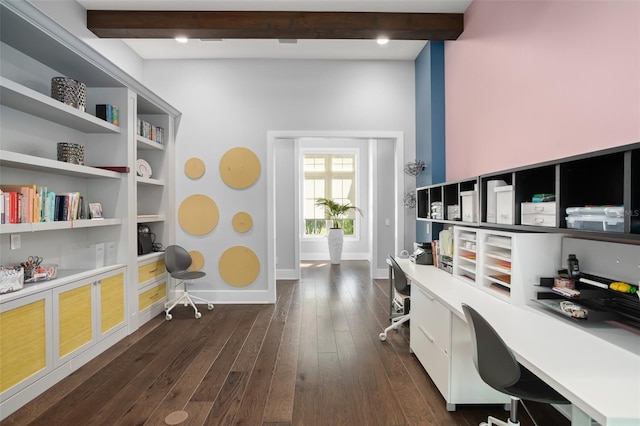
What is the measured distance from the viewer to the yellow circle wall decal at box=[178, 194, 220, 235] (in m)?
4.37

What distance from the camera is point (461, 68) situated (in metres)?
3.41

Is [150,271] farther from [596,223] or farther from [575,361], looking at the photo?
[596,223]

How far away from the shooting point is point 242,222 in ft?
14.4

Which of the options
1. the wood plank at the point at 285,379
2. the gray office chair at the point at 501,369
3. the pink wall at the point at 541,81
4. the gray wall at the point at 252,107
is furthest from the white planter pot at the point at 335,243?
the gray office chair at the point at 501,369

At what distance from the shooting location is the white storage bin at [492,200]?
2.33 metres

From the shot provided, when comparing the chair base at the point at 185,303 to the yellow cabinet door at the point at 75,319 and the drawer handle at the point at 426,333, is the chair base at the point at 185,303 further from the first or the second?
the drawer handle at the point at 426,333

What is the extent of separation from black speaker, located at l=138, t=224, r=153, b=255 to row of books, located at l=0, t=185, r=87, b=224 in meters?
1.05

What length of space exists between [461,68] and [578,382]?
313cm

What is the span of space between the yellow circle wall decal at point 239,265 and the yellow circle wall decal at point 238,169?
34.3 inches

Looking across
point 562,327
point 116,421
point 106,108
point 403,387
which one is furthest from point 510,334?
point 106,108

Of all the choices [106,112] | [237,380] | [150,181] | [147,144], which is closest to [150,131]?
[147,144]

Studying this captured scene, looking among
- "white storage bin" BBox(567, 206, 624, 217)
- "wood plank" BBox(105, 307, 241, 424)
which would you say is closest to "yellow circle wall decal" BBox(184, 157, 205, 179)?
"wood plank" BBox(105, 307, 241, 424)

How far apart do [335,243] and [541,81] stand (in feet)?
17.9

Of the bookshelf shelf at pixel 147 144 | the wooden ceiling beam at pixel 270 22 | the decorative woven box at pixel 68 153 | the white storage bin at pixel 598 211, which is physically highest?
the wooden ceiling beam at pixel 270 22
